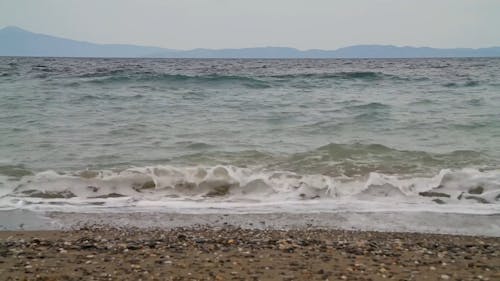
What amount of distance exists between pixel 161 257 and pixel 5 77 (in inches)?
942

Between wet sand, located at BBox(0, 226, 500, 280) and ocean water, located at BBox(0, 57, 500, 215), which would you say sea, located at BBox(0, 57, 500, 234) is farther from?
wet sand, located at BBox(0, 226, 500, 280)

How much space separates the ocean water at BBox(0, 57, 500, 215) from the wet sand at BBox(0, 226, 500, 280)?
1290 mm

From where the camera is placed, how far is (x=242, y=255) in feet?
15.2

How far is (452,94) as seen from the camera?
768 inches

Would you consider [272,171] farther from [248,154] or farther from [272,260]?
[272,260]

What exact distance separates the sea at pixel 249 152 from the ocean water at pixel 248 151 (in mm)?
34

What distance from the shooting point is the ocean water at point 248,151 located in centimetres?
725

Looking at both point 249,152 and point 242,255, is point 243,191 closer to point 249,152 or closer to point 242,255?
point 249,152

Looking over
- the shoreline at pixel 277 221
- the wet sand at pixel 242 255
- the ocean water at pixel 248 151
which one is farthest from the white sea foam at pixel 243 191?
the wet sand at pixel 242 255

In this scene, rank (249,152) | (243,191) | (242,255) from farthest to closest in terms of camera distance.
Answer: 1. (249,152)
2. (243,191)
3. (242,255)

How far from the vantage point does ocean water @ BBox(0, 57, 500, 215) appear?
7250 millimetres

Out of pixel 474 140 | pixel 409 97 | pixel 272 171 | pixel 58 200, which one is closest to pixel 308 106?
pixel 409 97

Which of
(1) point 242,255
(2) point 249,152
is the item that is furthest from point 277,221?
(2) point 249,152

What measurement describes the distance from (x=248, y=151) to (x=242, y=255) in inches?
219
